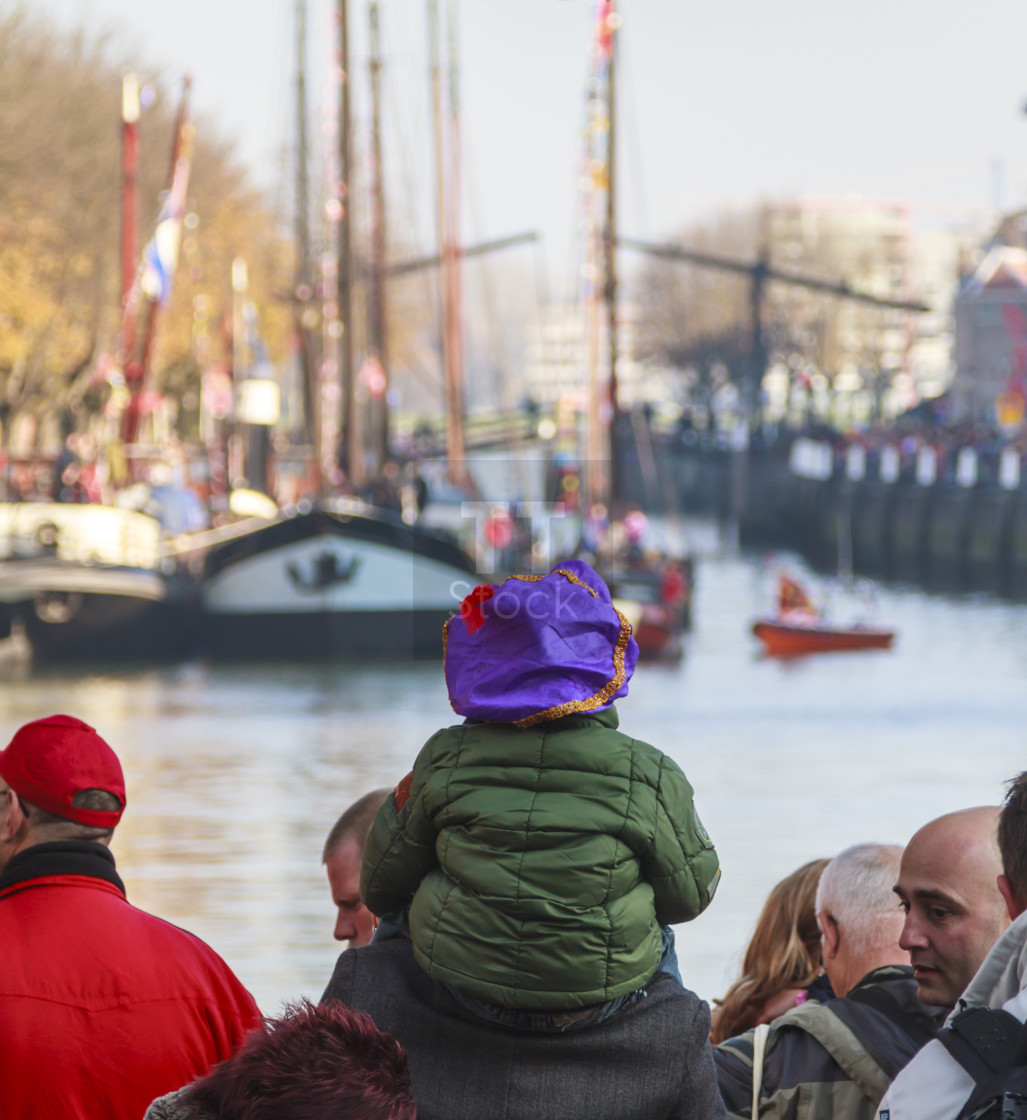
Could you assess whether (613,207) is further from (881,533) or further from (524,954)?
(524,954)

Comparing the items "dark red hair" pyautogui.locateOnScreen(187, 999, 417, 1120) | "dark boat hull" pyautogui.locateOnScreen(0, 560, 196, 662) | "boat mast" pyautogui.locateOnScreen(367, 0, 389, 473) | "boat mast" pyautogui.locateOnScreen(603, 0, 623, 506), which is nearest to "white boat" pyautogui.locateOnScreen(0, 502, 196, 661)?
"dark boat hull" pyautogui.locateOnScreen(0, 560, 196, 662)

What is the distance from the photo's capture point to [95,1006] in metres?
2.46

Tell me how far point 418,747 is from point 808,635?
9917mm

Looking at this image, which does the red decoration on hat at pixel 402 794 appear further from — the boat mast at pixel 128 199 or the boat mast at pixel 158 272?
the boat mast at pixel 128 199

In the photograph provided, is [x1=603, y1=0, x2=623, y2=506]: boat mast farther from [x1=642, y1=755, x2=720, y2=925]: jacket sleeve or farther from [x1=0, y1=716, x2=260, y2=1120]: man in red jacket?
[x1=642, y1=755, x2=720, y2=925]: jacket sleeve

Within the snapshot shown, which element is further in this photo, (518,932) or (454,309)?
(454,309)

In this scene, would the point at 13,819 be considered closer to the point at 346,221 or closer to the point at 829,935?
the point at 829,935

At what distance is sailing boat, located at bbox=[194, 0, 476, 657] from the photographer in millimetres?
26734

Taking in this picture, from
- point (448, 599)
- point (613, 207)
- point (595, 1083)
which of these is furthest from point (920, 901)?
point (613, 207)

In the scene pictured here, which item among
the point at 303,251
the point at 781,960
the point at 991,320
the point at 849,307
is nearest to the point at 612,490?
the point at 303,251

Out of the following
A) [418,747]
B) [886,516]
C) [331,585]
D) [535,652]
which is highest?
[535,652]

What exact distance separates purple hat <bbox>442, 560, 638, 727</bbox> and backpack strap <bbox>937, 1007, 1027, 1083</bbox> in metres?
0.68

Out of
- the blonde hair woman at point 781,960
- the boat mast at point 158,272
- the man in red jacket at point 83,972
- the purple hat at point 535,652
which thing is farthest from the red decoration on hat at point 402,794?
the boat mast at point 158,272

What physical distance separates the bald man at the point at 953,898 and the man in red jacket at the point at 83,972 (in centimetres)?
91
